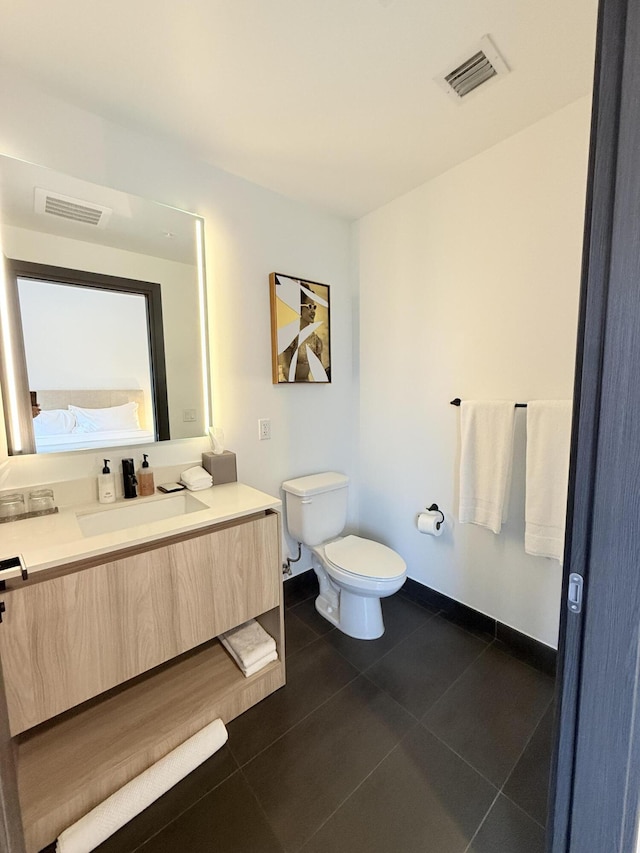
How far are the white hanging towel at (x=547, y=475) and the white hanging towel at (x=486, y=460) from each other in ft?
0.34

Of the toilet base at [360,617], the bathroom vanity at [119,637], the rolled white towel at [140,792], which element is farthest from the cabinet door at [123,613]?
the toilet base at [360,617]

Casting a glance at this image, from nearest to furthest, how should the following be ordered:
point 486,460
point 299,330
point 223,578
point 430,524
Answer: point 223,578 → point 486,460 → point 430,524 → point 299,330

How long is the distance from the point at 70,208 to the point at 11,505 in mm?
1171

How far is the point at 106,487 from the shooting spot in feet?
4.83

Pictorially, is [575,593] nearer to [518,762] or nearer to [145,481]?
[518,762]

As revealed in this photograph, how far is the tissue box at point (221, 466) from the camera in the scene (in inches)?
68.6

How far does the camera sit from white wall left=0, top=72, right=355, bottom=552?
134 cm

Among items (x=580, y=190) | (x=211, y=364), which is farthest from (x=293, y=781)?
(x=580, y=190)

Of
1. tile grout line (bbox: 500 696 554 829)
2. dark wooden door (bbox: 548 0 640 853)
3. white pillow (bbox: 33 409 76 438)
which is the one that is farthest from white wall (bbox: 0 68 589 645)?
dark wooden door (bbox: 548 0 640 853)

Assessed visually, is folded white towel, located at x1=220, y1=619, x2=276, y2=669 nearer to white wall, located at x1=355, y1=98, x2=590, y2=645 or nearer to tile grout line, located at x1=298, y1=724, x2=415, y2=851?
tile grout line, located at x1=298, y1=724, x2=415, y2=851

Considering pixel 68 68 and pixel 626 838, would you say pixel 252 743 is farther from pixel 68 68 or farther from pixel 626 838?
pixel 68 68

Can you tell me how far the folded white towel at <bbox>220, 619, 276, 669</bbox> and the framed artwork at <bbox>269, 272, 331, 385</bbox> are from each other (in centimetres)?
127

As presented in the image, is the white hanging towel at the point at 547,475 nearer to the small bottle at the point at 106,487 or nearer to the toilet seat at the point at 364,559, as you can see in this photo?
the toilet seat at the point at 364,559

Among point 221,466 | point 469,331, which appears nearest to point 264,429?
point 221,466
